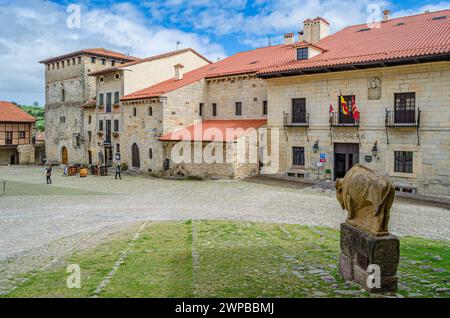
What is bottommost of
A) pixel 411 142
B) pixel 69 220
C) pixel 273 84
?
pixel 69 220

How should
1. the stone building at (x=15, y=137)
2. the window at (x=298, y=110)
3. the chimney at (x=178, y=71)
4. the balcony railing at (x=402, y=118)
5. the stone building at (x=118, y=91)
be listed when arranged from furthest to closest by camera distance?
1. the stone building at (x=15, y=137)
2. the chimney at (x=178, y=71)
3. the stone building at (x=118, y=91)
4. the window at (x=298, y=110)
5. the balcony railing at (x=402, y=118)

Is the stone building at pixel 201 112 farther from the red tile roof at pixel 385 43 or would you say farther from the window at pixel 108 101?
the red tile roof at pixel 385 43

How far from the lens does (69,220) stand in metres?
15.1

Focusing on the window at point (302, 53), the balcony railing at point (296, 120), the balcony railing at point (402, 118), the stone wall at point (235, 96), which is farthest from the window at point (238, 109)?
the balcony railing at point (402, 118)

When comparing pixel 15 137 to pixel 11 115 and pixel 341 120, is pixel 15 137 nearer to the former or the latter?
pixel 11 115

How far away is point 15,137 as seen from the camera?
49969 mm

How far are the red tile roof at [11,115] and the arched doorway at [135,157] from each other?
23.5m

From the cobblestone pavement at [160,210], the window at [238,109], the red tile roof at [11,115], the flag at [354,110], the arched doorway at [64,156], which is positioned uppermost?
the red tile roof at [11,115]

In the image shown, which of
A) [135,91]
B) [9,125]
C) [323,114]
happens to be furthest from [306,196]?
[9,125]

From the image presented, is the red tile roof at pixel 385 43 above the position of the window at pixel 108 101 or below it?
above

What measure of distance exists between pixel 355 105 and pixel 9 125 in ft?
141

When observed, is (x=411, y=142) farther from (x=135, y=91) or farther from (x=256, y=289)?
(x=135, y=91)

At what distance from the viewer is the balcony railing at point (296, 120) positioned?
25375mm
